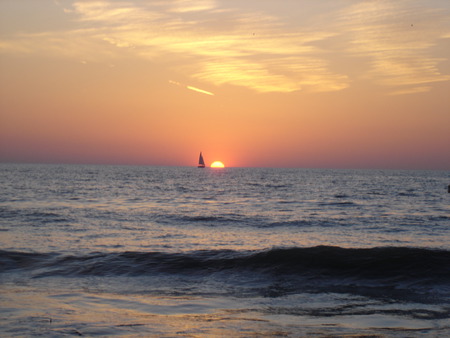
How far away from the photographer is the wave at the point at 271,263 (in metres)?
14.4

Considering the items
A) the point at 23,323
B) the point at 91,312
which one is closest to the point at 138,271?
the point at 91,312

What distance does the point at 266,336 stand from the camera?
25.3 ft

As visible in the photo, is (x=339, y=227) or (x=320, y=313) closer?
(x=320, y=313)

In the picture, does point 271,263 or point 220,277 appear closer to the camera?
point 220,277

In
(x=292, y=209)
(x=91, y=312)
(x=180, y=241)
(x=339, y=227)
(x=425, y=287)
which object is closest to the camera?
(x=91, y=312)

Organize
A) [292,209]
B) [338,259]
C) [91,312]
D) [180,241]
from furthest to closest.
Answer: [292,209]
[180,241]
[338,259]
[91,312]

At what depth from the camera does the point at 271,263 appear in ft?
51.7

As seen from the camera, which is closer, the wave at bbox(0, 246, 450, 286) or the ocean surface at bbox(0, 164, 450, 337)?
the ocean surface at bbox(0, 164, 450, 337)

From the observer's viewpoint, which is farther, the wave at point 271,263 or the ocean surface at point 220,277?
the wave at point 271,263

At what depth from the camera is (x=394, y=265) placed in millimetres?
15305

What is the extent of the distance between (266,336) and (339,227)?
1885cm

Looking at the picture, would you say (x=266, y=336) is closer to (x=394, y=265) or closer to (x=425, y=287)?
(x=425, y=287)

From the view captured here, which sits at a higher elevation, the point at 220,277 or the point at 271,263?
the point at 271,263

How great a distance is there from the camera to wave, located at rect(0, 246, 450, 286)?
14.4 metres
